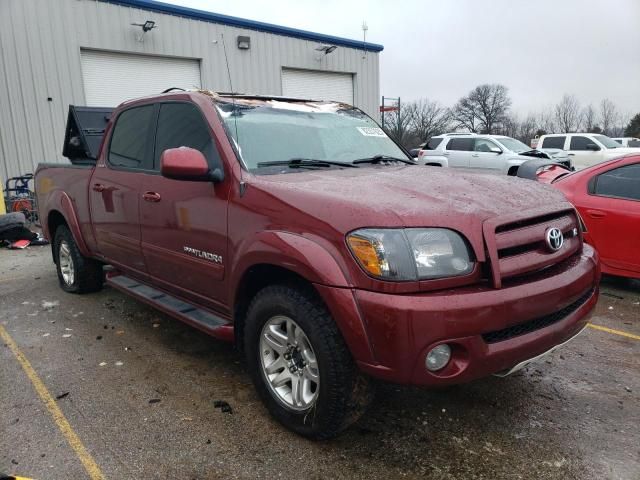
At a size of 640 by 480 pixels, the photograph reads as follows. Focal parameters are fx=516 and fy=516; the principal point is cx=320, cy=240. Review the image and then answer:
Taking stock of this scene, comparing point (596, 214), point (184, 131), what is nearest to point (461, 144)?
point (596, 214)

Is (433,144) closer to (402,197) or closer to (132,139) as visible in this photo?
(132,139)

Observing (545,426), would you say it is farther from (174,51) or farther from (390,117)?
(390,117)

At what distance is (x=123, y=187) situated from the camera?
408 centimetres

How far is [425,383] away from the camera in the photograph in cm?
227

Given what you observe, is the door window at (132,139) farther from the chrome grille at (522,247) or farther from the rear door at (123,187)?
the chrome grille at (522,247)

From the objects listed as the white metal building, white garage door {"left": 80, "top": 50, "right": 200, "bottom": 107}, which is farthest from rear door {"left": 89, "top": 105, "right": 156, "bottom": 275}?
white garage door {"left": 80, "top": 50, "right": 200, "bottom": 107}

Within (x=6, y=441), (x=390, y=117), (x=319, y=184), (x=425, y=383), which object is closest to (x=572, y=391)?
(x=425, y=383)

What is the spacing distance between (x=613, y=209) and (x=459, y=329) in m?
3.75

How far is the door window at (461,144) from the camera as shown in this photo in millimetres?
16141

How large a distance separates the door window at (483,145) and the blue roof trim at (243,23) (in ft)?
18.1

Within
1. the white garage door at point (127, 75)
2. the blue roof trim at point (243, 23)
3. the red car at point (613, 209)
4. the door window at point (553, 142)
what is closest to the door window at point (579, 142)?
the door window at point (553, 142)

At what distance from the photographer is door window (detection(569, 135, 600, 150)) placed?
17.1 meters

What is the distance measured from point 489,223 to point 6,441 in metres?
2.77

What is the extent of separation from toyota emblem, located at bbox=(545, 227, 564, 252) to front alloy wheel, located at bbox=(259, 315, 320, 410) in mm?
1306
